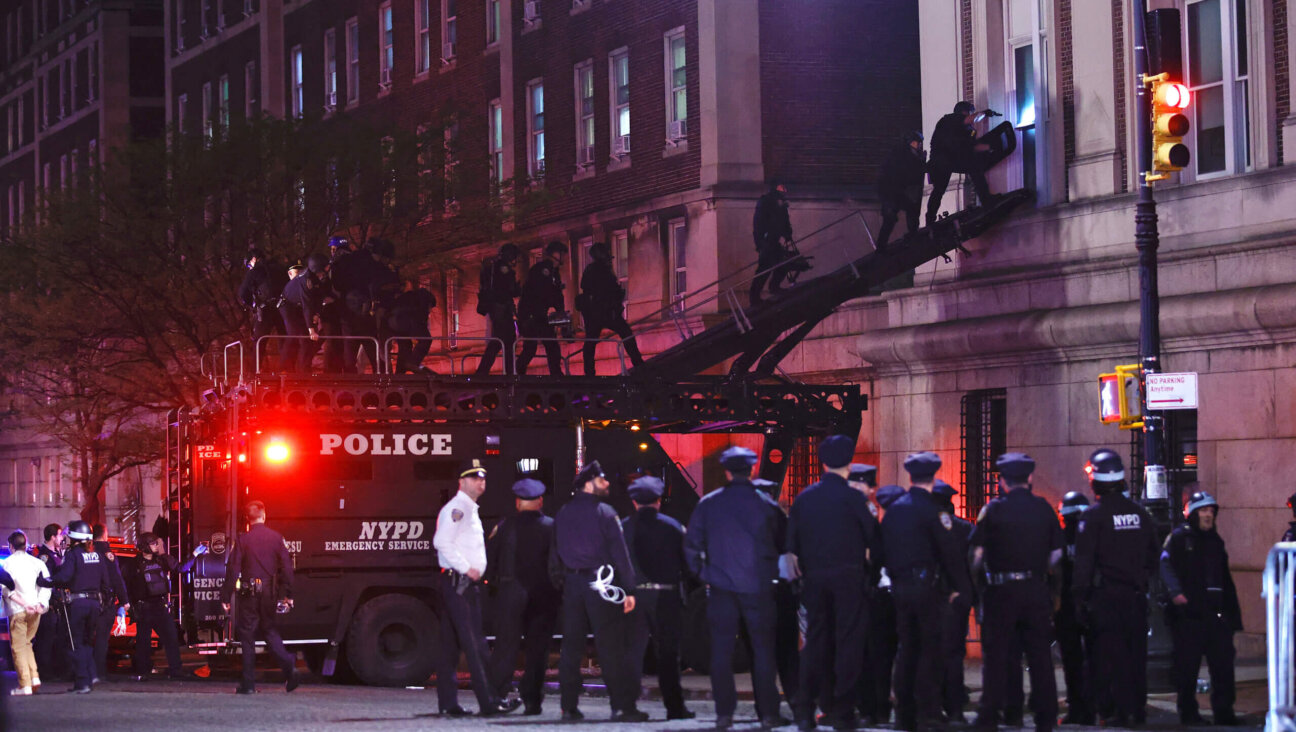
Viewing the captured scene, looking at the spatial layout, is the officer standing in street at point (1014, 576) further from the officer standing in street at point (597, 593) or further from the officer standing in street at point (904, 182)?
the officer standing in street at point (904, 182)

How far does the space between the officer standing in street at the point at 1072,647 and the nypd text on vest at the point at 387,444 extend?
805cm

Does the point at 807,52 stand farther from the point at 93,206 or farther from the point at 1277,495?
the point at 1277,495

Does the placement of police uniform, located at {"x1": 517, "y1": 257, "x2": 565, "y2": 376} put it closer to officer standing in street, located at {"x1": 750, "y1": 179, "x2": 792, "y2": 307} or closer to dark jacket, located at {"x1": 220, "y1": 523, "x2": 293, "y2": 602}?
officer standing in street, located at {"x1": 750, "y1": 179, "x2": 792, "y2": 307}

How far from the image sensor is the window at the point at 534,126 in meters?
40.2

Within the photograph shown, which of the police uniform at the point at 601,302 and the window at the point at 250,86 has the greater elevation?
the window at the point at 250,86

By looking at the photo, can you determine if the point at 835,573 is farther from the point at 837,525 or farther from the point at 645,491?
the point at 645,491

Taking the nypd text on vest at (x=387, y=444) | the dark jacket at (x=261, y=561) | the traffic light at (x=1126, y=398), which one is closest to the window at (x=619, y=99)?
the nypd text on vest at (x=387, y=444)

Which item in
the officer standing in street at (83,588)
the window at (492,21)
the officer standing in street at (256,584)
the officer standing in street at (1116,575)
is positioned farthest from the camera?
Result: the window at (492,21)

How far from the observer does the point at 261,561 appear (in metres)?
19.1

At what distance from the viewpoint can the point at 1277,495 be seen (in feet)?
73.0

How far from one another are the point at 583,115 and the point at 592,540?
2431 cm

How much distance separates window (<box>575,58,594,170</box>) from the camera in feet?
127

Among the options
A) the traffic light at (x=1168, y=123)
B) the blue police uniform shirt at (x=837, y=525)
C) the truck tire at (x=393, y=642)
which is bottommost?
the truck tire at (x=393, y=642)

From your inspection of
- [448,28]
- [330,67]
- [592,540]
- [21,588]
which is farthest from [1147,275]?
[330,67]
